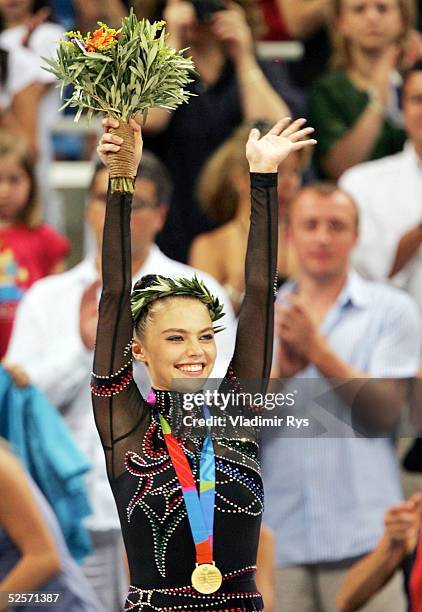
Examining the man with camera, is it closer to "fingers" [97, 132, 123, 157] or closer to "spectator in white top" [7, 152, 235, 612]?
"spectator in white top" [7, 152, 235, 612]

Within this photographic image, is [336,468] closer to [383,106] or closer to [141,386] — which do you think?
[141,386]

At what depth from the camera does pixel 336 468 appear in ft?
15.6

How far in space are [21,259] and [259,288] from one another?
265 centimetres

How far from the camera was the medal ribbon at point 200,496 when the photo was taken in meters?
3.07

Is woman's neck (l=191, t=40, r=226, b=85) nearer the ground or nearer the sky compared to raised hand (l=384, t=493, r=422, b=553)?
nearer the sky

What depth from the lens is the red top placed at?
5.51 meters

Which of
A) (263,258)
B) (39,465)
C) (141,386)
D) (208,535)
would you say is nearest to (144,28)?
(263,258)

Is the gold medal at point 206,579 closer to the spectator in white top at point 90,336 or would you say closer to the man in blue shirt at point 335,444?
the man in blue shirt at point 335,444

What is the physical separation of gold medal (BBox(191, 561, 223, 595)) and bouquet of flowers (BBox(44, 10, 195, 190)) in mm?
910

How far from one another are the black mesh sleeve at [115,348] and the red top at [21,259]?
7.81 ft

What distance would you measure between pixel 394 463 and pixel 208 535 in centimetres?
186

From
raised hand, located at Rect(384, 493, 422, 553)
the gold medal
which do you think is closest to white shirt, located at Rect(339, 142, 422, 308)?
raised hand, located at Rect(384, 493, 422, 553)

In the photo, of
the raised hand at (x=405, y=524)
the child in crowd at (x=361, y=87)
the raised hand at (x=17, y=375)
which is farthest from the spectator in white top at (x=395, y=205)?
the raised hand at (x=17, y=375)

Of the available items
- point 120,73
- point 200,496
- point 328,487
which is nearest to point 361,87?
point 328,487
